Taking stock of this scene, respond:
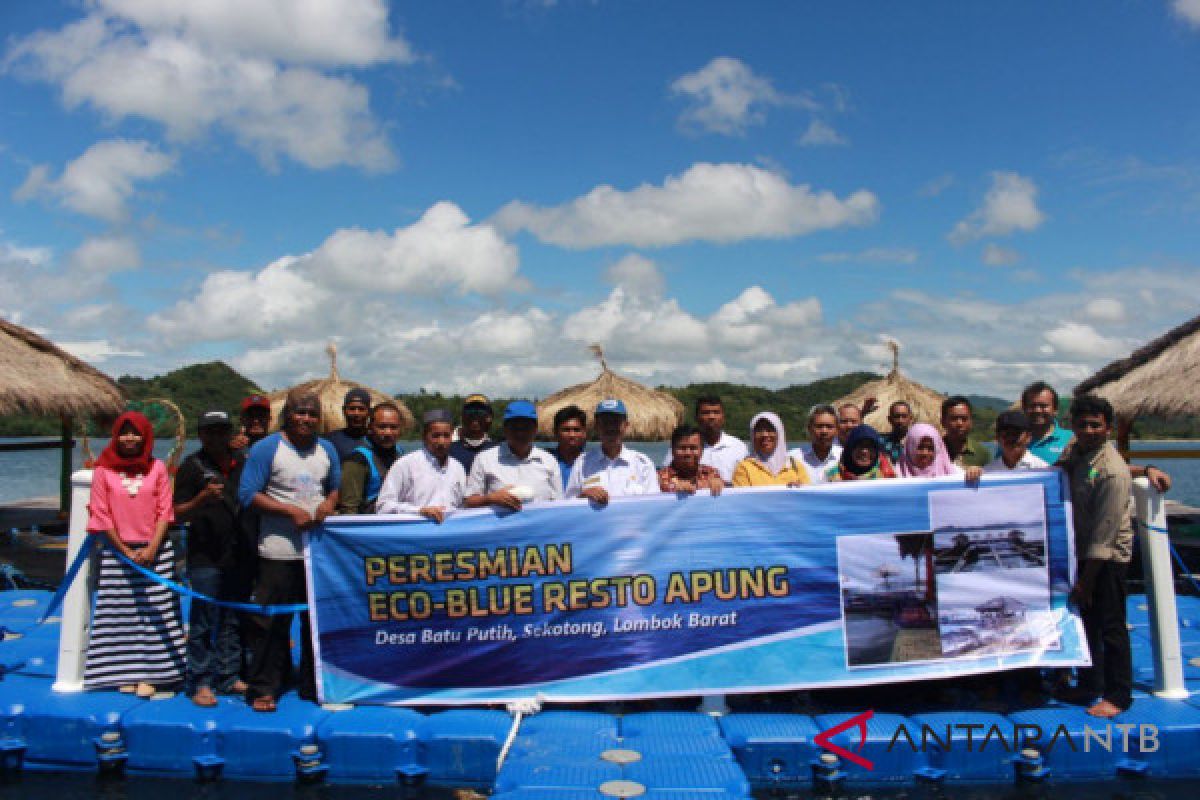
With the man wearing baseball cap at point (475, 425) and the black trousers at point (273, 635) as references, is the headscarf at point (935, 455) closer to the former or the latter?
the man wearing baseball cap at point (475, 425)

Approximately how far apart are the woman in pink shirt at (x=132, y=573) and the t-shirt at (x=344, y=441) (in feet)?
3.43

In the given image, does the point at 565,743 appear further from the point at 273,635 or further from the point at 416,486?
the point at 273,635

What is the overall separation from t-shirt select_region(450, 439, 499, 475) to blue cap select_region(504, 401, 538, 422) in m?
0.90

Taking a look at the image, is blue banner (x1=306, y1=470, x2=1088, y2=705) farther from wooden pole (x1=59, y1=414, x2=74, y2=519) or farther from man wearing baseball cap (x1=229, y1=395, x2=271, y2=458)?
wooden pole (x1=59, y1=414, x2=74, y2=519)

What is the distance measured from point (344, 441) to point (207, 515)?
105cm

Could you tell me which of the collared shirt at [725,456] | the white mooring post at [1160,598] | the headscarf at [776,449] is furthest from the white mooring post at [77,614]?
the white mooring post at [1160,598]

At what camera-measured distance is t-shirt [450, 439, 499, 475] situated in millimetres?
5719

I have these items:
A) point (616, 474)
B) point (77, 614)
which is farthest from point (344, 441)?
point (616, 474)

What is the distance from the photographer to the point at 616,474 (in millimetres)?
4930

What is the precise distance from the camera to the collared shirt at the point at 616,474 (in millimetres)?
4883

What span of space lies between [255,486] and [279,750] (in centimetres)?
142

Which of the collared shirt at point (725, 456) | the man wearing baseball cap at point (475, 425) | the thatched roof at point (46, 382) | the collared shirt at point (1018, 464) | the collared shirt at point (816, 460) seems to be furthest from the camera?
the thatched roof at point (46, 382)

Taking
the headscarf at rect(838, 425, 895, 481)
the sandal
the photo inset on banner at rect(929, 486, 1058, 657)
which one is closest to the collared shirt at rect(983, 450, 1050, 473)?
the photo inset on banner at rect(929, 486, 1058, 657)

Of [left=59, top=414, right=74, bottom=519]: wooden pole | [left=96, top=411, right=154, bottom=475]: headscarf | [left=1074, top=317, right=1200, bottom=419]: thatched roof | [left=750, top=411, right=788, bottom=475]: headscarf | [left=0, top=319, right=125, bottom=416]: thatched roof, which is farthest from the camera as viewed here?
[left=59, top=414, right=74, bottom=519]: wooden pole
